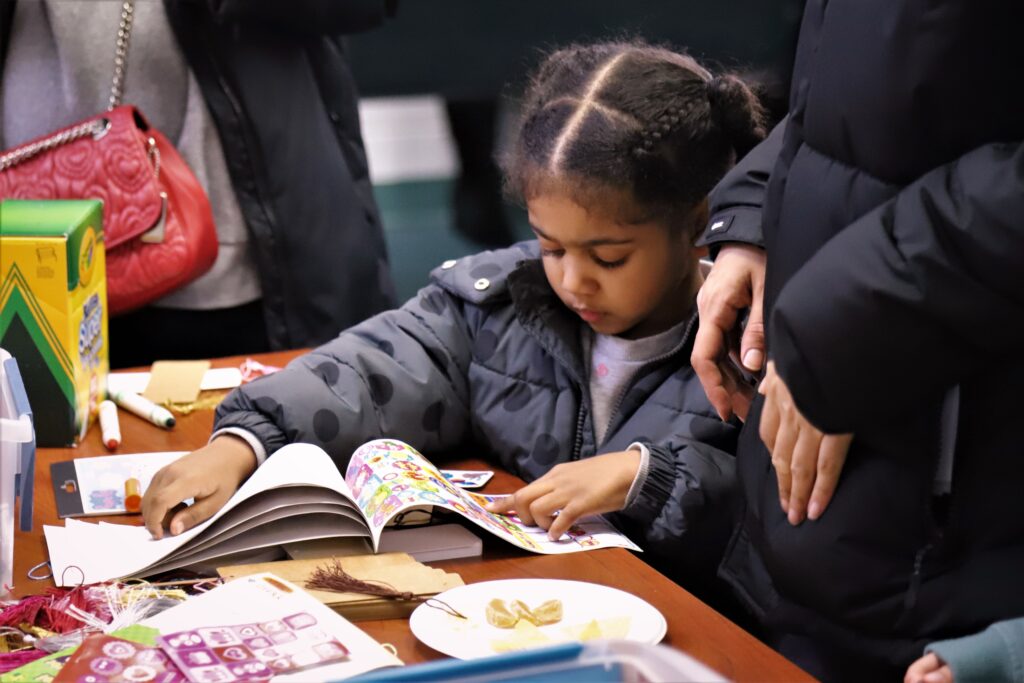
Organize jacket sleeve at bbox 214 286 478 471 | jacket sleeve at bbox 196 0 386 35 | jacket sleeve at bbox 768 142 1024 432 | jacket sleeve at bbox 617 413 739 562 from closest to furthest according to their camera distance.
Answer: jacket sleeve at bbox 768 142 1024 432 → jacket sleeve at bbox 617 413 739 562 → jacket sleeve at bbox 214 286 478 471 → jacket sleeve at bbox 196 0 386 35

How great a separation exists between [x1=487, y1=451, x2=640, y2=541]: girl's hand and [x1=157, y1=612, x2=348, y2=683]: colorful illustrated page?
0.38m

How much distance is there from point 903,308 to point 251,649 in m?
0.55

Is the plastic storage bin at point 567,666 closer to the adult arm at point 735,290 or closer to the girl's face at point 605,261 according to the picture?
the adult arm at point 735,290

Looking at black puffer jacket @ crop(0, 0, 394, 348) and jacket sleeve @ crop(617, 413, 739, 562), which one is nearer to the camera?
jacket sleeve @ crop(617, 413, 739, 562)

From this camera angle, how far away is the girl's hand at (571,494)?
1358 millimetres

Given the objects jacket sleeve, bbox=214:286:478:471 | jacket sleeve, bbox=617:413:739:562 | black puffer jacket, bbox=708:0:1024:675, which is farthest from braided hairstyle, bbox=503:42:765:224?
black puffer jacket, bbox=708:0:1024:675

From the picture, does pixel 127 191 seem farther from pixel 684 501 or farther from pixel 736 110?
pixel 684 501

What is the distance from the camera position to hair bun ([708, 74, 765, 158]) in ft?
5.58

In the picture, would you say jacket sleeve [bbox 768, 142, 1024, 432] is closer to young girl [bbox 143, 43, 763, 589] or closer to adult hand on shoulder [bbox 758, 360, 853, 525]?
adult hand on shoulder [bbox 758, 360, 853, 525]

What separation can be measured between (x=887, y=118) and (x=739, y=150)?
0.75m

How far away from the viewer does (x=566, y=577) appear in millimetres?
1246

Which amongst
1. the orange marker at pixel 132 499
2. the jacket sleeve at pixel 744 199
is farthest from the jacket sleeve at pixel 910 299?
the orange marker at pixel 132 499

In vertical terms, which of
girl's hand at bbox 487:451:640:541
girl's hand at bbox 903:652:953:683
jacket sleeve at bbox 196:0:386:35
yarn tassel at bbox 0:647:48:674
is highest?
jacket sleeve at bbox 196:0:386:35

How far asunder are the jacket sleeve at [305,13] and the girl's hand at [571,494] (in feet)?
3.20
